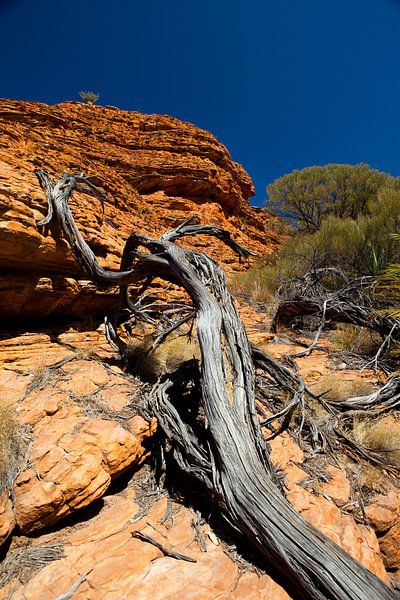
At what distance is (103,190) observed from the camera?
1049 centimetres

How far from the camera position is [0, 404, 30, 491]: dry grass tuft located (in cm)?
206

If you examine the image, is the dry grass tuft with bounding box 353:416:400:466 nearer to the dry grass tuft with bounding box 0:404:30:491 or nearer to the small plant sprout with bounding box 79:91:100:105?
the dry grass tuft with bounding box 0:404:30:491

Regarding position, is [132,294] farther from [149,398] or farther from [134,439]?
[134,439]

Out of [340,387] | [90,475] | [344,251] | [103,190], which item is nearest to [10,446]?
[90,475]

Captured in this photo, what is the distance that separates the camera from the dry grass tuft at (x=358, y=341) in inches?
233

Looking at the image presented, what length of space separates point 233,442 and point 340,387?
96.9 inches

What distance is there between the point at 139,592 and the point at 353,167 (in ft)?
57.0

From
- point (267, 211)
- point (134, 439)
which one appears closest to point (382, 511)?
point (134, 439)

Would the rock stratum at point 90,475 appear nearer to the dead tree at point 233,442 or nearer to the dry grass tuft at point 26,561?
the dry grass tuft at point 26,561

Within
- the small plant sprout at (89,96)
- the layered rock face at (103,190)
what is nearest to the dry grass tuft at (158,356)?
the layered rock face at (103,190)

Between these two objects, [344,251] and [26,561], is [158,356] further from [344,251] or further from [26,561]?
[344,251]

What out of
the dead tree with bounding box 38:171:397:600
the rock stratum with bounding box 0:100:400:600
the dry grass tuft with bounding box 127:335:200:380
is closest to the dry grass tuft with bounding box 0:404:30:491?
the rock stratum with bounding box 0:100:400:600

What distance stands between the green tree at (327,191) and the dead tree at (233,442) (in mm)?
12729

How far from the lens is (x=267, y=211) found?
59.4 ft
